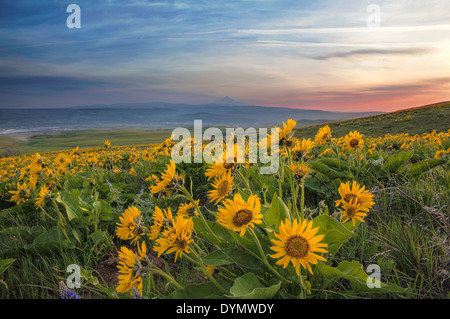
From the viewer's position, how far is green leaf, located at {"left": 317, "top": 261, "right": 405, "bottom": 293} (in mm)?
1314

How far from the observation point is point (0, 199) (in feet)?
14.4

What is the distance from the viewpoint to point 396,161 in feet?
10.3

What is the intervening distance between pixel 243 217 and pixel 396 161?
2.73 metres

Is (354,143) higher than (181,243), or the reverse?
(354,143)

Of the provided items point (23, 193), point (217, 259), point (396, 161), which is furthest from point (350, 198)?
point (23, 193)

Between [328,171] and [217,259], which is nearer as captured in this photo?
[217,259]

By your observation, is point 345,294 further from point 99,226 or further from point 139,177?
point 139,177

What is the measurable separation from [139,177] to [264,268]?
Result: 4246mm

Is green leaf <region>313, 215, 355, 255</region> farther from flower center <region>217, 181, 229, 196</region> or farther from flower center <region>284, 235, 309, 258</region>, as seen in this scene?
flower center <region>217, 181, 229, 196</region>

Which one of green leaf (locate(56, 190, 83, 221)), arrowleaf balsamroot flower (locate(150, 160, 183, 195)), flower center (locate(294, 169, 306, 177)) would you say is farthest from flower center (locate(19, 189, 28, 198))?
flower center (locate(294, 169, 306, 177))
